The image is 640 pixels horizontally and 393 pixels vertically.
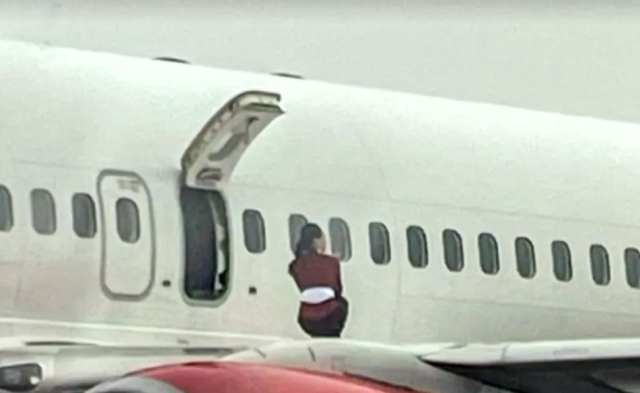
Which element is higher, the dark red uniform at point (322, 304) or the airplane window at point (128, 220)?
the airplane window at point (128, 220)

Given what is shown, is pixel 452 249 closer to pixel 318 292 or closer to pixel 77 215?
pixel 318 292

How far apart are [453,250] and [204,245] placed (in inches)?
69.8

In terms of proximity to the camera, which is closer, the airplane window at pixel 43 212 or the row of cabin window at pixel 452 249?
the airplane window at pixel 43 212

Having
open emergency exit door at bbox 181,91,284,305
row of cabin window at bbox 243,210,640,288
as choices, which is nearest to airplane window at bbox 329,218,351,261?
row of cabin window at bbox 243,210,640,288

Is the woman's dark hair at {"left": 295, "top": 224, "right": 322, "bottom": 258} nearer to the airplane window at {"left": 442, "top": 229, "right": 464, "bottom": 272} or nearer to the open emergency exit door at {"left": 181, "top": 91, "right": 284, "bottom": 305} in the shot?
the open emergency exit door at {"left": 181, "top": 91, "right": 284, "bottom": 305}

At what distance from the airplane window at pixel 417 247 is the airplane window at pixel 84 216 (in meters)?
1.98

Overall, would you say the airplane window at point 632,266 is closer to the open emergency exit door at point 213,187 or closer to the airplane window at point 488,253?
the airplane window at point 488,253

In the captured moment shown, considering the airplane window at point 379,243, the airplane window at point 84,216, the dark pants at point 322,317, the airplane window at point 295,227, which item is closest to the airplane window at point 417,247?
the airplane window at point 379,243

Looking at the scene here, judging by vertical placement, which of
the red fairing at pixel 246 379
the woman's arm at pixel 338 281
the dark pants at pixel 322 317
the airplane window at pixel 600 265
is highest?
the airplane window at pixel 600 265

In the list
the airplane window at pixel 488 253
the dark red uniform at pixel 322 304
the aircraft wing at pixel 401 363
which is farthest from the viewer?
the airplane window at pixel 488 253

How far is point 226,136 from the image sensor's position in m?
8.13

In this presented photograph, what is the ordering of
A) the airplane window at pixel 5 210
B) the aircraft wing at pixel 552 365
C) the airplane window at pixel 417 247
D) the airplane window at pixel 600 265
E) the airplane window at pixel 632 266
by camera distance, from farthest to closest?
the airplane window at pixel 632 266 → the airplane window at pixel 600 265 → the airplane window at pixel 417 247 → the airplane window at pixel 5 210 → the aircraft wing at pixel 552 365

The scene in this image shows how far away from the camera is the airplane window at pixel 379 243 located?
8797 millimetres

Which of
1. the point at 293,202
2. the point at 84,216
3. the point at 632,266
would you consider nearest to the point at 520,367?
the point at 293,202
